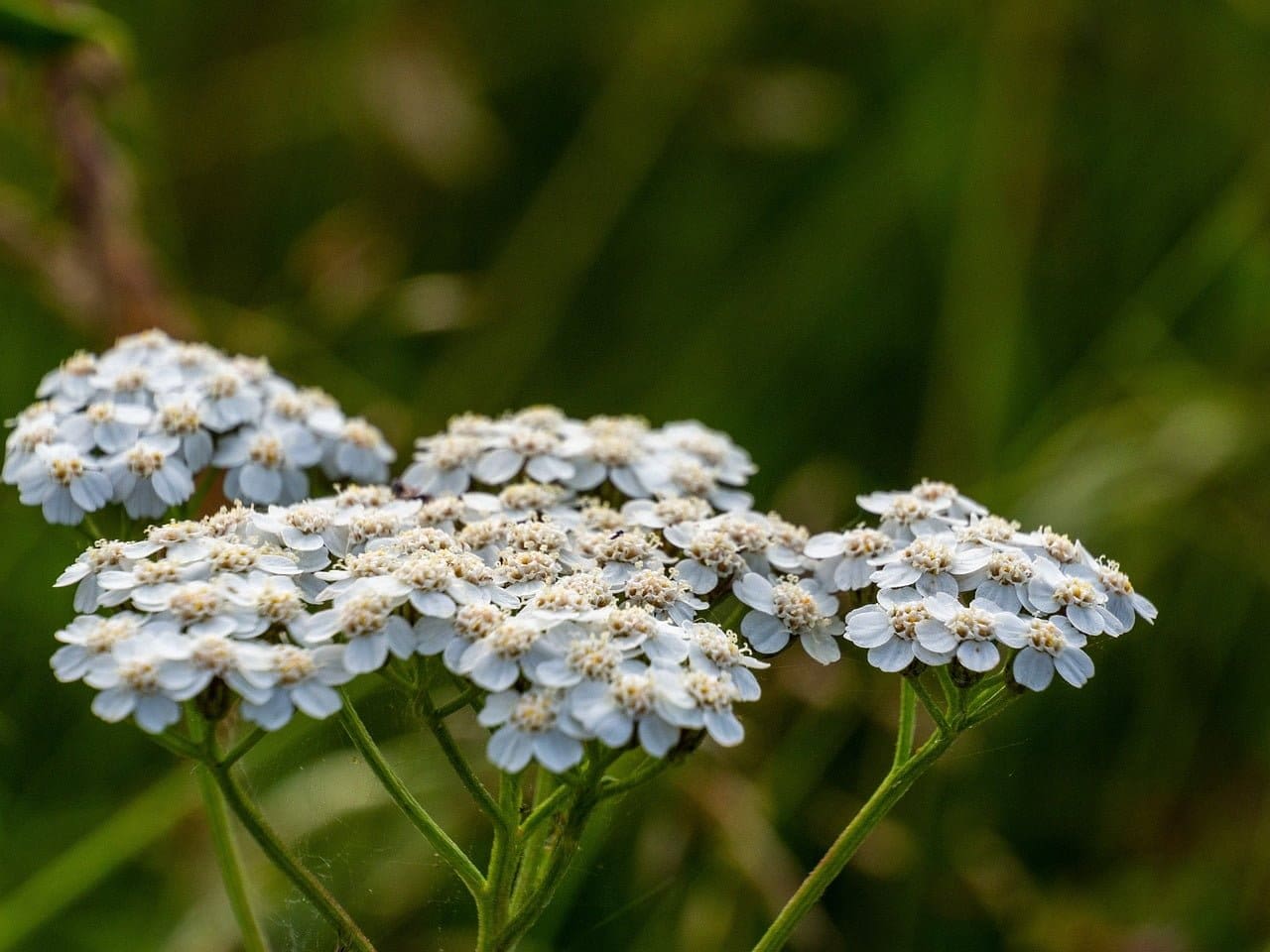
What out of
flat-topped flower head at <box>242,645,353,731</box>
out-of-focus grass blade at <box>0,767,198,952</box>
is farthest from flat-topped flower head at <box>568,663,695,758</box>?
out-of-focus grass blade at <box>0,767,198,952</box>

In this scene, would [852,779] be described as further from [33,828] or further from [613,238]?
[613,238]

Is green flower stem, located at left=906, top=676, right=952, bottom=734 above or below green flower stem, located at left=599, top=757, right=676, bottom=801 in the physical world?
below

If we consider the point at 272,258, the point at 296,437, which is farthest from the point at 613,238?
the point at 296,437

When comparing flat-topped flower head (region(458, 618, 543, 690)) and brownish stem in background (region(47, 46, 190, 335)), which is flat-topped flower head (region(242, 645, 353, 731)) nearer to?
flat-topped flower head (region(458, 618, 543, 690))

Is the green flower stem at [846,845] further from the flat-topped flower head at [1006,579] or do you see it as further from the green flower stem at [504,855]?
the green flower stem at [504,855]

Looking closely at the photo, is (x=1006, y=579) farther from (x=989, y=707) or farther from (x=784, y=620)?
(x=784, y=620)

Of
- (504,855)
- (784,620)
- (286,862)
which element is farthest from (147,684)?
(784,620)

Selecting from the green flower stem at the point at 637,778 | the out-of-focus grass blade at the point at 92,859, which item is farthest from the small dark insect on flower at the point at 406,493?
the out-of-focus grass blade at the point at 92,859
